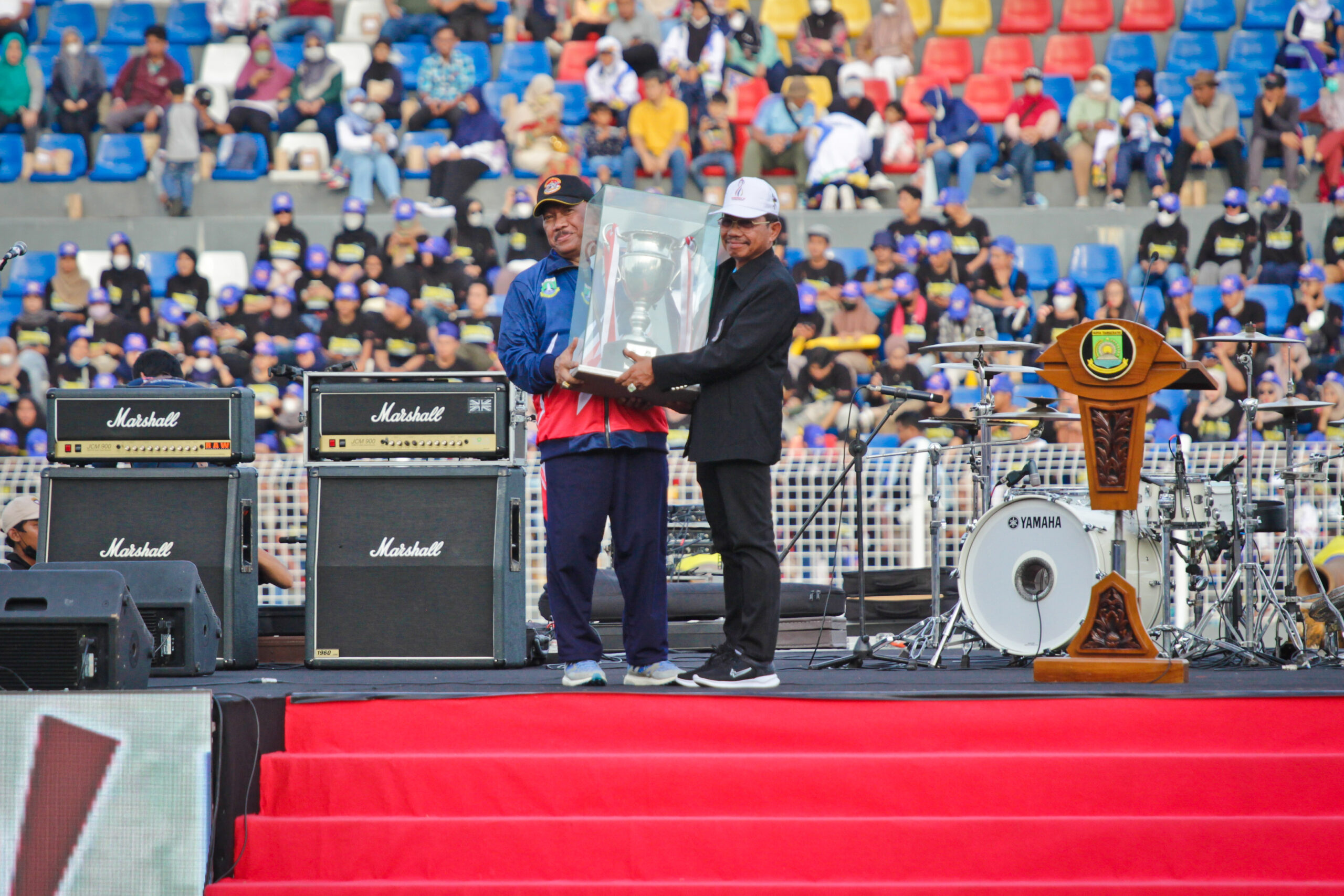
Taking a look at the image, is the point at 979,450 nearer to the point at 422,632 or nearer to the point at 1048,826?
the point at 422,632

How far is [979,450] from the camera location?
22.1ft

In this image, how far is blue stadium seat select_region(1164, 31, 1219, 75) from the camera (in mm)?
12938

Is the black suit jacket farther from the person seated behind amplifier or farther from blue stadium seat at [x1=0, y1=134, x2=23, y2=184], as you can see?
blue stadium seat at [x1=0, y1=134, x2=23, y2=184]

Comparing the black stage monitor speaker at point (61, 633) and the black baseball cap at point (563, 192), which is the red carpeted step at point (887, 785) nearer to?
the black stage monitor speaker at point (61, 633)

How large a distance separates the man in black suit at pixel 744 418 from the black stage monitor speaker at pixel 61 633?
169 centimetres

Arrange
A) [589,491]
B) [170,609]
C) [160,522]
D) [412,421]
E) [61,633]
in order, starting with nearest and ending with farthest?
[61,633] → [589,491] → [170,609] → [412,421] → [160,522]

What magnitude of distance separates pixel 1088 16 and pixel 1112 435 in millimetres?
Result: 9867

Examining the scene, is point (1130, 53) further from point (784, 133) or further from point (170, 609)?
point (170, 609)

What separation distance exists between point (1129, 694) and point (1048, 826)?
1.76 ft

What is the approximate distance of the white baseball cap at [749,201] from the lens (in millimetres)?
4281

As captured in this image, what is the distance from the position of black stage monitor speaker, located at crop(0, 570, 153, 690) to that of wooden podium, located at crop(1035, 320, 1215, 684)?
302cm

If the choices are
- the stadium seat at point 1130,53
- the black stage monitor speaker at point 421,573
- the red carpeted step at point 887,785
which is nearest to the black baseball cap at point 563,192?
the black stage monitor speaker at point 421,573

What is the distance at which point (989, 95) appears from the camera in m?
13.0

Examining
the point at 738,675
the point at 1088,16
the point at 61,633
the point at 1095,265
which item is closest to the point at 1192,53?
the point at 1088,16
